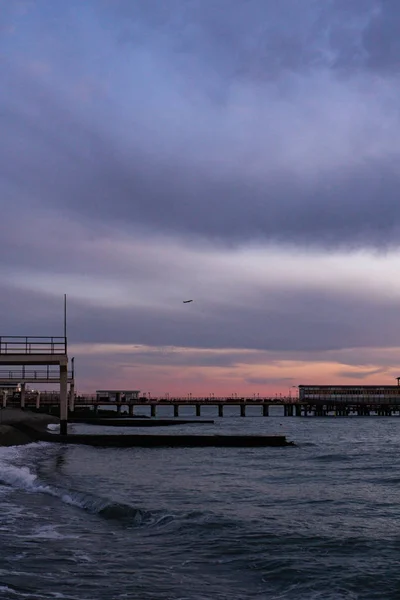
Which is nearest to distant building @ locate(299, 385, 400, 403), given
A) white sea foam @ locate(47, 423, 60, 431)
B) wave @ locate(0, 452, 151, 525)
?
white sea foam @ locate(47, 423, 60, 431)

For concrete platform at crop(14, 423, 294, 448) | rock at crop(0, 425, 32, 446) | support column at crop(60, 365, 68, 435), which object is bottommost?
concrete platform at crop(14, 423, 294, 448)

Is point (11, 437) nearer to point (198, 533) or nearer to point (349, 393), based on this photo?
point (198, 533)

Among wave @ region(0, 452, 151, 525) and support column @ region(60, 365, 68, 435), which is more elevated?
support column @ region(60, 365, 68, 435)

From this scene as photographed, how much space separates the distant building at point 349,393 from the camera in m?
143

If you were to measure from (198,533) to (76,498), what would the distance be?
6112 millimetres

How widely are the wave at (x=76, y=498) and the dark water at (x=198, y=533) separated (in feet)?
0.16

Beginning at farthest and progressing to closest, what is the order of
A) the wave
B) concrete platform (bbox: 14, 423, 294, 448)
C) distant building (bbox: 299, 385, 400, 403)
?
distant building (bbox: 299, 385, 400, 403) < concrete platform (bbox: 14, 423, 294, 448) < the wave

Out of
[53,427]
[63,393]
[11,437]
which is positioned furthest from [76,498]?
[53,427]

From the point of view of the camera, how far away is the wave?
16.7 metres

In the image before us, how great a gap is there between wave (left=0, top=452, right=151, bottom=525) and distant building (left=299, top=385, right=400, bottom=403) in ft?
398

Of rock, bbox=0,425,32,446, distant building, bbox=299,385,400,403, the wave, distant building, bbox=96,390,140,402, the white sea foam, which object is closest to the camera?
the wave

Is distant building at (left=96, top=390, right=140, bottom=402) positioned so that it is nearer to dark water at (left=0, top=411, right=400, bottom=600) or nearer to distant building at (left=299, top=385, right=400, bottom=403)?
distant building at (left=299, top=385, right=400, bottom=403)

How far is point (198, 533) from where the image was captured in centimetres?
1461

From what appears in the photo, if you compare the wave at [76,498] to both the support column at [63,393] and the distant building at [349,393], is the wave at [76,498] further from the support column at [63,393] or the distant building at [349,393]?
the distant building at [349,393]
